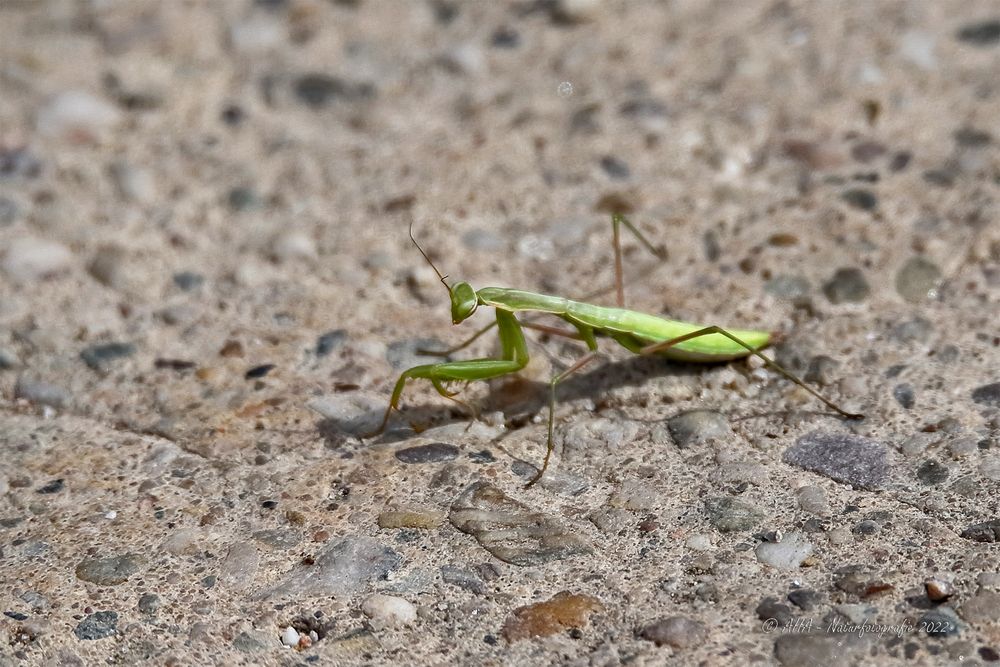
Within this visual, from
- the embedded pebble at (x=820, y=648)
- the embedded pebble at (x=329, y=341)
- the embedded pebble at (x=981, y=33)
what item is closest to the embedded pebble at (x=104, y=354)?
the embedded pebble at (x=329, y=341)

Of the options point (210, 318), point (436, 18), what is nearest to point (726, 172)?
point (436, 18)

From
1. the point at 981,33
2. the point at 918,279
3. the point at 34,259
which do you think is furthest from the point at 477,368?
the point at 981,33

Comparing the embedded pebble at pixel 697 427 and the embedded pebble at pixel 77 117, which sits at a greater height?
the embedded pebble at pixel 77 117

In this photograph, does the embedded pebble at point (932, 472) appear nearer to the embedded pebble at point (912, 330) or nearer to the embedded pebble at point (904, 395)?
the embedded pebble at point (904, 395)

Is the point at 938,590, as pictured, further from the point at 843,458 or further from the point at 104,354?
the point at 104,354

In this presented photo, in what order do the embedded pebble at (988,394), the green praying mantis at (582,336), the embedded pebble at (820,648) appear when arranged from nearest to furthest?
1. the embedded pebble at (820,648)
2. the embedded pebble at (988,394)
3. the green praying mantis at (582,336)

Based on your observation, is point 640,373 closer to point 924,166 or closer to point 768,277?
point 768,277
